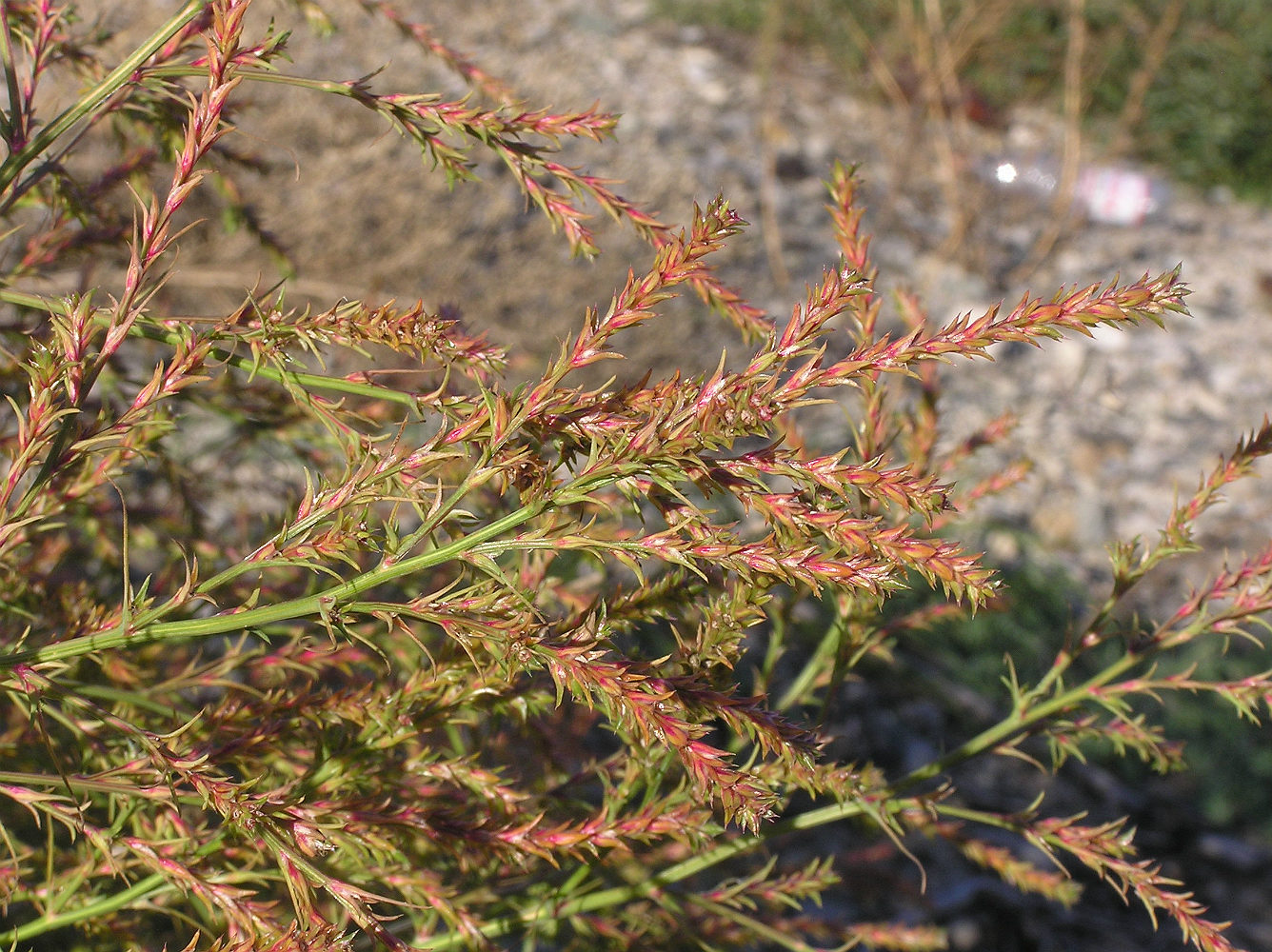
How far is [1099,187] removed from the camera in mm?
5082

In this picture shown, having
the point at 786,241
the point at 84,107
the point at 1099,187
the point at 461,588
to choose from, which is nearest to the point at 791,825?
the point at 461,588

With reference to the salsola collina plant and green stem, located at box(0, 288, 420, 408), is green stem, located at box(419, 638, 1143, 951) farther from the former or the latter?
green stem, located at box(0, 288, 420, 408)

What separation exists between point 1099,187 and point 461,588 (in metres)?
4.89

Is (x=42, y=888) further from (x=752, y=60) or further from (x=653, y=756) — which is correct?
(x=752, y=60)

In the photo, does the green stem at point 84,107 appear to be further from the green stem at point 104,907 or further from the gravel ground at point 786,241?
the gravel ground at point 786,241

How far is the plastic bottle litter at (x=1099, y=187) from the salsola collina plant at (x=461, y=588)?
435 cm

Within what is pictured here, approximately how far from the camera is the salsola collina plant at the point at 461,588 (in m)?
0.57

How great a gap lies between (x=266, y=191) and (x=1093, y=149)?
400 cm

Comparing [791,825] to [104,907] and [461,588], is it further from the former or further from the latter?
[104,907]

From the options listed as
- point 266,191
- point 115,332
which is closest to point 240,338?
point 115,332

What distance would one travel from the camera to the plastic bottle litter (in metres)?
5.04

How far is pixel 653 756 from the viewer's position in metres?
0.74

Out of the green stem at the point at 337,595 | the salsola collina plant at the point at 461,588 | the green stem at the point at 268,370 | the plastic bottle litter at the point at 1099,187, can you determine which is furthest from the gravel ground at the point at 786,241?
the green stem at the point at 337,595

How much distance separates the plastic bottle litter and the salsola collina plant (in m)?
4.35
